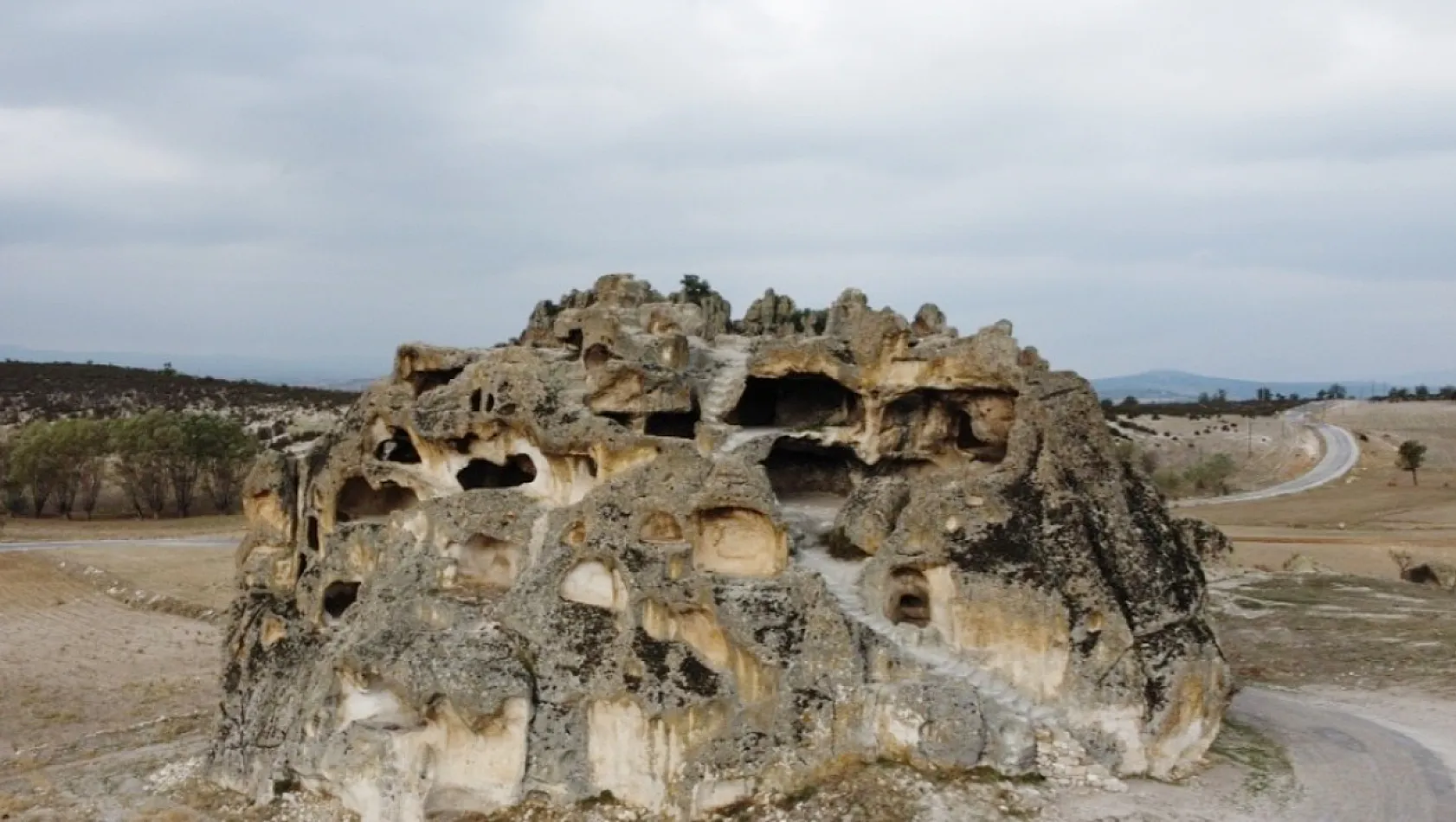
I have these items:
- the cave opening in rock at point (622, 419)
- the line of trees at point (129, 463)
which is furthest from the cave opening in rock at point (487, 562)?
the line of trees at point (129, 463)

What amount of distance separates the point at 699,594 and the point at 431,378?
10413 mm

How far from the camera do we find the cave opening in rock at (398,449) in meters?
23.6

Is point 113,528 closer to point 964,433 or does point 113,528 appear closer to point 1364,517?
point 964,433

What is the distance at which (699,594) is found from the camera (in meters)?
17.9

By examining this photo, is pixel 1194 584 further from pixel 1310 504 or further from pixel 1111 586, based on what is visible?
pixel 1310 504

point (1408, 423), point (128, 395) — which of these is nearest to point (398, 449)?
point (128, 395)

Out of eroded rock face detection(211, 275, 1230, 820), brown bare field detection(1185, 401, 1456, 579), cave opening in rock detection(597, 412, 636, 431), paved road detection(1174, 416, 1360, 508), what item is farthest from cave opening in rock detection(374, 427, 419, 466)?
paved road detection(1174, 416, 1360, 508)

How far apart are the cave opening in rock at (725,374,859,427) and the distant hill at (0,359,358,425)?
70.8 metres

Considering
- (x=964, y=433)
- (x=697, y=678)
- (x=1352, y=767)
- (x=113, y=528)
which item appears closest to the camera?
(x=697, y=678)

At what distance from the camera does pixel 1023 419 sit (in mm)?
20469

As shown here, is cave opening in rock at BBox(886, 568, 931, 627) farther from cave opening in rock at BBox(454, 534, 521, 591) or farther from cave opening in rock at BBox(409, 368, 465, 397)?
cave opening in rock at BBox(409, 368, 465, 397)

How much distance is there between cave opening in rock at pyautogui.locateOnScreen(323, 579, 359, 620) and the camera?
2242 centimetres

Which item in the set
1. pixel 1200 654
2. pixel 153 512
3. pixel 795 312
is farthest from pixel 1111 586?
pixel 153 512

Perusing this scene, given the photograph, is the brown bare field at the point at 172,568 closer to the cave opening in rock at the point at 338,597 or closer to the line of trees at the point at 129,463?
the line of trees at the point at 129,463
